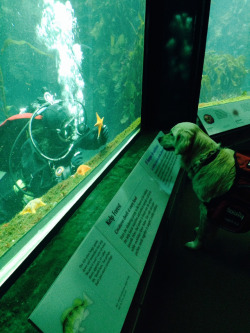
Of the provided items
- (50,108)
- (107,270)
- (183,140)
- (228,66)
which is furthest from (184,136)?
(228,66)

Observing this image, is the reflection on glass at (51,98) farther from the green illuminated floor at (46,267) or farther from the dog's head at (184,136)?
the dog's head at (184,136)

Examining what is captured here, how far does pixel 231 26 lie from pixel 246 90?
1.74 meters

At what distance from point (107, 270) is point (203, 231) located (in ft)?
4.13

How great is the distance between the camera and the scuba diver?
49.9 inches

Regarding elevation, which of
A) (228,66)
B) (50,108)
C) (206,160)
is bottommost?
(206,160)

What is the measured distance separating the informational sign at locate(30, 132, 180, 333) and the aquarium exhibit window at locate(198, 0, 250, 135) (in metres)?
2.94

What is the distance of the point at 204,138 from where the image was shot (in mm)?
2016

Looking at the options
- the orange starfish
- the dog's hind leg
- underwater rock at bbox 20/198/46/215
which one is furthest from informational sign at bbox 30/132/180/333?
the orange starfish

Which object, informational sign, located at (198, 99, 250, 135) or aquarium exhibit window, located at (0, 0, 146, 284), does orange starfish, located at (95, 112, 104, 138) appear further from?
informational sign, located at (198, 99, 250, 135)

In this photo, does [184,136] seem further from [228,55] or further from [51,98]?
[228,55]

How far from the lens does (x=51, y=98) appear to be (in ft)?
5.23

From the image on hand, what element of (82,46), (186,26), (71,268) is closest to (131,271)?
(71,268)

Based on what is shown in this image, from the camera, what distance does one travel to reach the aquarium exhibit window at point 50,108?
1240 mm

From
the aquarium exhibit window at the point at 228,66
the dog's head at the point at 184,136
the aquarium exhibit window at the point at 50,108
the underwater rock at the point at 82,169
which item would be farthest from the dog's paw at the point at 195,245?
the aquarium exhibit window at the point at 228,66
